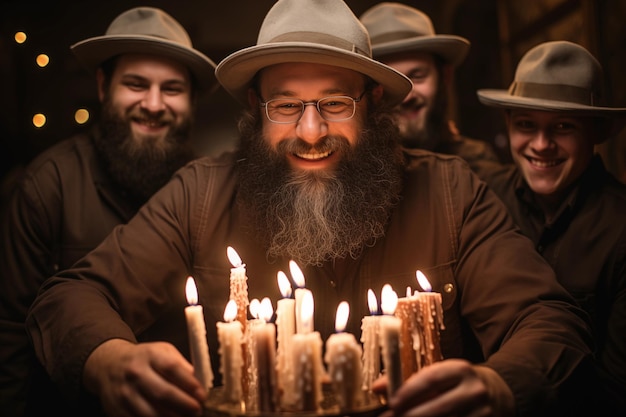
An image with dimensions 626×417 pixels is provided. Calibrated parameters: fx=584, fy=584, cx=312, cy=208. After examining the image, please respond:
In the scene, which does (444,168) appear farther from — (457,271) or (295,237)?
(295,237)

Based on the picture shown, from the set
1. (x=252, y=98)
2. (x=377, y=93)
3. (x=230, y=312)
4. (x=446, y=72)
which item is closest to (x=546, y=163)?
(x=377, y=93)

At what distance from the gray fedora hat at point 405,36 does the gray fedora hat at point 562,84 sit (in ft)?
2.44

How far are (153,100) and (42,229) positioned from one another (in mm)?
926

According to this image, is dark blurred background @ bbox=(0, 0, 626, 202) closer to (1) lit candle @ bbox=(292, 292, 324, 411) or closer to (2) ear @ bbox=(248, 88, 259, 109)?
(2) ear @ bbox=(248, 88, 259, 109)

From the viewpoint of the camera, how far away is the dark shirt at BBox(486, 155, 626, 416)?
249cm

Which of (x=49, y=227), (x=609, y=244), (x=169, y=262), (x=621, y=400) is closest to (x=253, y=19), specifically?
(x=49, y=227)

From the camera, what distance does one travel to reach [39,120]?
3795 millimetres

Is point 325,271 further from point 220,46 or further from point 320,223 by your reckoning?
point 220,46

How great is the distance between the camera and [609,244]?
8.76 ft

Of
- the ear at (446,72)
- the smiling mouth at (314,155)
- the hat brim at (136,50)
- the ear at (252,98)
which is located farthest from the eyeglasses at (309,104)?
the ear at (446,72)

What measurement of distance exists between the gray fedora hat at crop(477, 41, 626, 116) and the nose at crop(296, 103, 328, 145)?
1072mm

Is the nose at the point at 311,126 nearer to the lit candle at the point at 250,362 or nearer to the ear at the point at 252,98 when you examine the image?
the ear at the point at 252,98

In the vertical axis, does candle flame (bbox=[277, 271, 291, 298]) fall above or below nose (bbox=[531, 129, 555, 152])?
below

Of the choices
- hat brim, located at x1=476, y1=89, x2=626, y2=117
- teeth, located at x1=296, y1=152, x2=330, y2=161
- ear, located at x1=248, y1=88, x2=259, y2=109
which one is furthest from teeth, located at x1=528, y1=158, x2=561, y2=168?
ear, located at x1=248, y1=88, x2=259, y2=109
